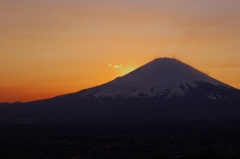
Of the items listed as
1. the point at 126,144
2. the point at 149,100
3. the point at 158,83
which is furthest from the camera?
the point at 158,83

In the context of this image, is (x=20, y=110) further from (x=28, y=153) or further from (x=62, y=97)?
(x=28, y=153)

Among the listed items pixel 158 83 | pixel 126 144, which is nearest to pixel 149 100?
pixel 158 83

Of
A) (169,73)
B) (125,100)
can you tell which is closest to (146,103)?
(125,100)

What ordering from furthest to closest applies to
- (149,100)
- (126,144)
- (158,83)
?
(158,83), (149,100), (126,144)

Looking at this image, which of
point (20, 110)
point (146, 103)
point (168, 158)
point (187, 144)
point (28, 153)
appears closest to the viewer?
point (168, 158)

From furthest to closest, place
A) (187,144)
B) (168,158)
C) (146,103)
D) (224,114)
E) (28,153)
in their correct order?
(146,103), (224,114), (187,144), (28,153), (168,158)

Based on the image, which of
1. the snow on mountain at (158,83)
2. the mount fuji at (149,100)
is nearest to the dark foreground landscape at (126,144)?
the mount fuji at (149,100)

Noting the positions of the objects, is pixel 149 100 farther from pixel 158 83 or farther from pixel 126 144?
pixel 126 144

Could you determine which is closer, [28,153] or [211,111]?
[28,153]
